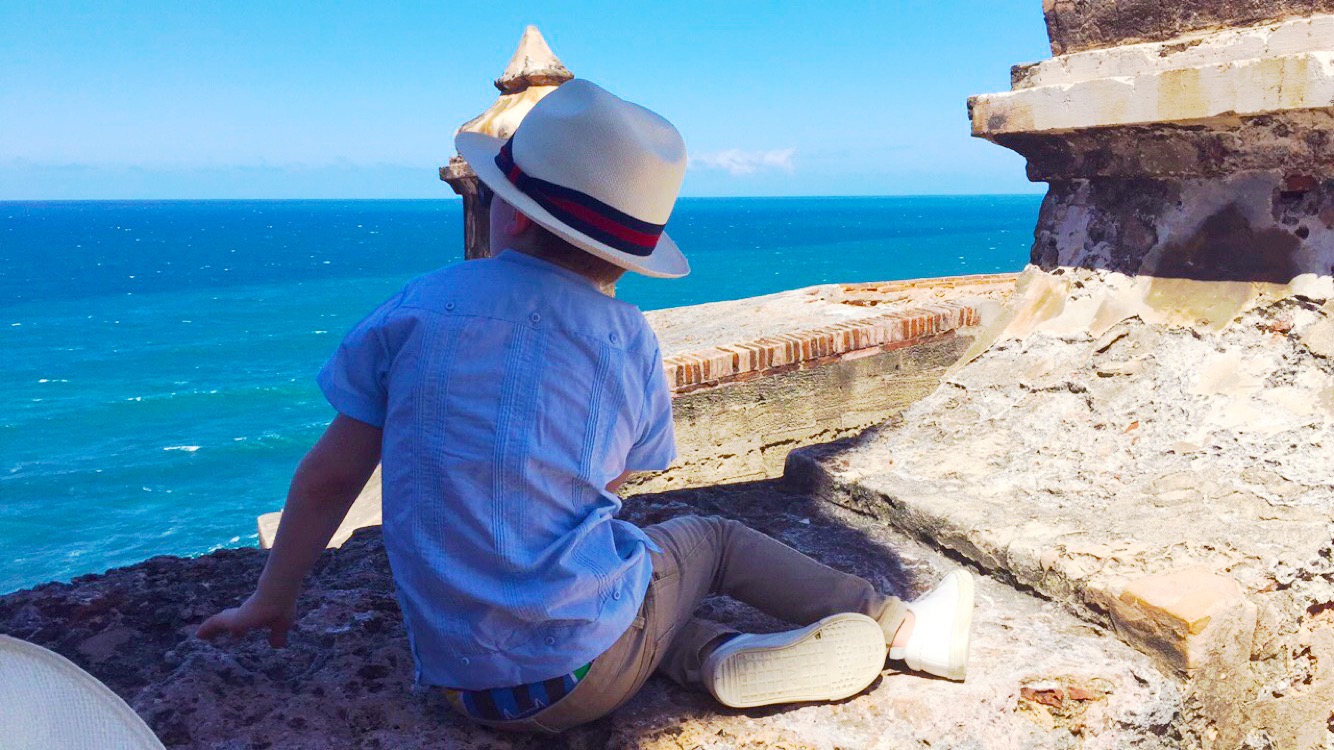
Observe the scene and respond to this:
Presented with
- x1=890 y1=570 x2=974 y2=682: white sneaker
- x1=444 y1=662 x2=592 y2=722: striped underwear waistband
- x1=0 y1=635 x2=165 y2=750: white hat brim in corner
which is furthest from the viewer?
x1=890 y1=570 x2=974 y2=682: white sneaker

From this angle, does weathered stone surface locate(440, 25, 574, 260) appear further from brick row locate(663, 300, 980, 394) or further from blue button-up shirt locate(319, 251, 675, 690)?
blue button-up shirt locate(319, 251, 675, 690)

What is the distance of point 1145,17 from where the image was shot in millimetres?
3012

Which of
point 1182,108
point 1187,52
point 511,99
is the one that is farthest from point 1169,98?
point 511,99

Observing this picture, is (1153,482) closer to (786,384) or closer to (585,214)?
(585,214)

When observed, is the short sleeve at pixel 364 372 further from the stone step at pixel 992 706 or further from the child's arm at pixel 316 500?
the stone step at pixel 992 706

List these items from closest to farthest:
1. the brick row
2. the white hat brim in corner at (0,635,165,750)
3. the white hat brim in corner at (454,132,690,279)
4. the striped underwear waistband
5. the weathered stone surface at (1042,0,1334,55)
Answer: the white hat brim in corner at (0,635,165,750) < the white hat brim in corner at (454,132,690,279) < the striped underwear waistband < the weathered stone surface at (1042,0,1334,55) < the brick row

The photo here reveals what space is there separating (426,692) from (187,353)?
43048 mm

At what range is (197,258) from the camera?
80062 mm

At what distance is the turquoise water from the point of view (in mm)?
22656

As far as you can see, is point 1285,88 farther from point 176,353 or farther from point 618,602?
point 176,353

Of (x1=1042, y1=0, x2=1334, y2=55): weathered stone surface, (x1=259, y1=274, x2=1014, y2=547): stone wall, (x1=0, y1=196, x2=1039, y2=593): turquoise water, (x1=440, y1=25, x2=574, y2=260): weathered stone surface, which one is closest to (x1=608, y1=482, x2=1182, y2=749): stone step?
(x1=1042, y1=0, x2=1334, y2=55): weathered stone surface

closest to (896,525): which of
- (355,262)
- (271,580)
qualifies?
(271,580)

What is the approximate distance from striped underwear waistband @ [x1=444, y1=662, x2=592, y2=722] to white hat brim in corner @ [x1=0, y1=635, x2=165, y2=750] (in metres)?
0.59

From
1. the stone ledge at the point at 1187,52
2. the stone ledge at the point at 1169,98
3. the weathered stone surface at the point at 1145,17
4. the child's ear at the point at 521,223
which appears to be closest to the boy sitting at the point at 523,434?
the child's ear at the point at 521,223
